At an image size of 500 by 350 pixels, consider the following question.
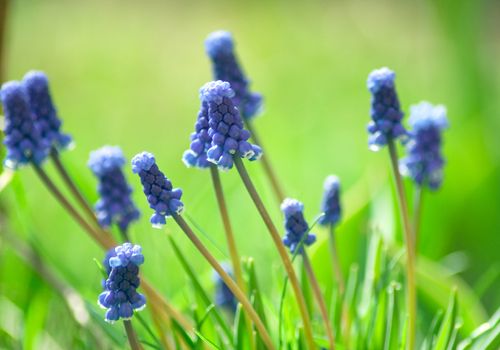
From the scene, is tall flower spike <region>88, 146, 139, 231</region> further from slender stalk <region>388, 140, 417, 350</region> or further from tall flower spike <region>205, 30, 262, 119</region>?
slender stalk <region>388, 140, 417, 350</region>

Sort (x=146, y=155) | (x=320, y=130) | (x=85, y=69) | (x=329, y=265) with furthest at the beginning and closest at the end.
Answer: (x=85, y=69), (x=320, y=130), (x=329, y=265), (x=146, y=155)

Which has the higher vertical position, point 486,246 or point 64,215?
point 64,215

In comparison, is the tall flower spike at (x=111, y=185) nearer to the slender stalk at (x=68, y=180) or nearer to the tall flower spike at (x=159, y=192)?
the slender stalk at (x=68, y=180)

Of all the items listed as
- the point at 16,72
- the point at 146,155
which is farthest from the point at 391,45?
the point at 146,155

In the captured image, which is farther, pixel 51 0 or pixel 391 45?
pixel 51 0

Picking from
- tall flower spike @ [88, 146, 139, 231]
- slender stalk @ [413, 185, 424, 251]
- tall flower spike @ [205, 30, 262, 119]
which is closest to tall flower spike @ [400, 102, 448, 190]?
slender stalk @ [413, 185, 424, 251]

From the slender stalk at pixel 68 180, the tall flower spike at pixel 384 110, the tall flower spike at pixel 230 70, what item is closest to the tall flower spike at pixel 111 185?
the slender stalk at pixel 68 180

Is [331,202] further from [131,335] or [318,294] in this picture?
[131,335]

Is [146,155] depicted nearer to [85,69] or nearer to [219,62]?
[219,62]
